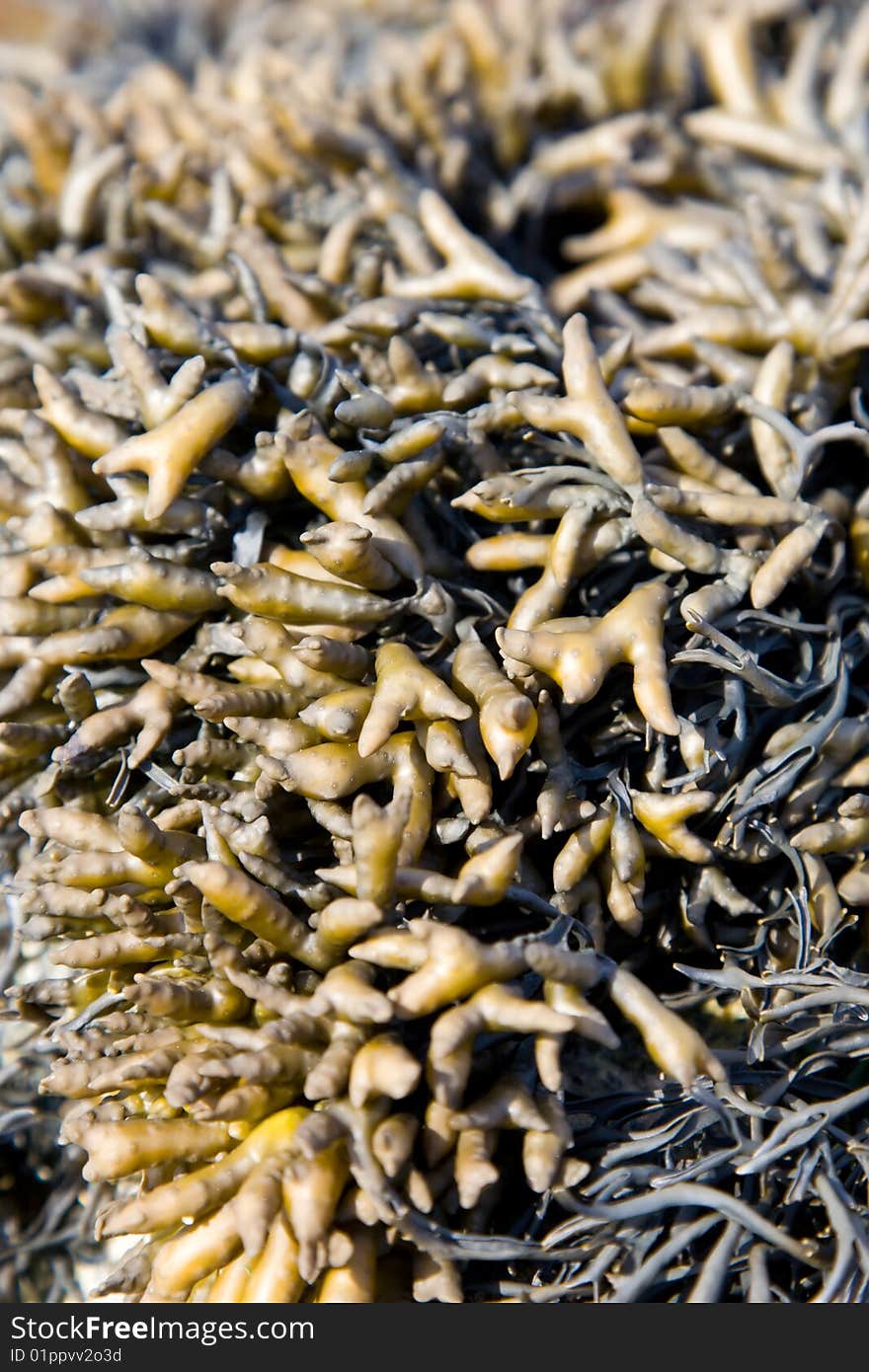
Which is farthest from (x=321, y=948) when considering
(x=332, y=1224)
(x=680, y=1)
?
(x=680, y=1)

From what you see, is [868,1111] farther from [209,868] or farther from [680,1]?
[680,1]

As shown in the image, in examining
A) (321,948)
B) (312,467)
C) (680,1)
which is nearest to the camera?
(321,948)

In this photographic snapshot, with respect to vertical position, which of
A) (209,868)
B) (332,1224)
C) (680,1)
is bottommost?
(332,1224)

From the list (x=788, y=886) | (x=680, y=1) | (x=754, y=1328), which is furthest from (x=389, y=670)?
(x=680, y=1)

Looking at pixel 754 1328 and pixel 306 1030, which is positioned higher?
pixel 306 1030

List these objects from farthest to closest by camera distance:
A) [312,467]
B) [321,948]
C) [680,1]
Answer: [680,1] → [312,467] → [321,948]

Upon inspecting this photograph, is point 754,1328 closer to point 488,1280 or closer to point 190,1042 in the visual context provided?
point 488,1280

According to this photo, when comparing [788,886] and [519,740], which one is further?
[788,886]
